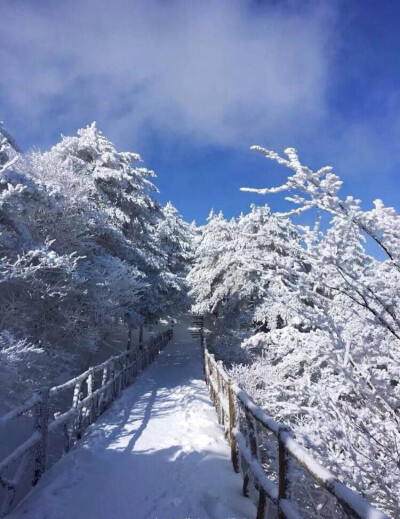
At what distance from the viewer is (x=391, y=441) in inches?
140

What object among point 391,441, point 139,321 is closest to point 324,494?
point 391,441

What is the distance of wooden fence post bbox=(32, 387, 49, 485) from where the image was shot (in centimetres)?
483

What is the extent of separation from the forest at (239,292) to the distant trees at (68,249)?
0.06 m

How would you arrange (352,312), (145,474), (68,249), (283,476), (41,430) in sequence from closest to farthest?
A: (283,476), (352,312), (41,430), (145,474), (68,249)

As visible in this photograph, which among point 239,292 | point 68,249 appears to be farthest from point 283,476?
point 239,292

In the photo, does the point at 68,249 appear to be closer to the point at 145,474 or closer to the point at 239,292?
the point at 145,474

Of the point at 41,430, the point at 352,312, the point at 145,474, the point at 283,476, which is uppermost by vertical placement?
the point at 352,312

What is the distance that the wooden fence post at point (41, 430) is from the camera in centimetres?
483

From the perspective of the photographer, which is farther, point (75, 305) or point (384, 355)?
point (75, 305)

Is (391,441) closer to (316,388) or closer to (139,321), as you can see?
(316,388)

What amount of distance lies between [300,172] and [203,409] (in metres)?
7.17

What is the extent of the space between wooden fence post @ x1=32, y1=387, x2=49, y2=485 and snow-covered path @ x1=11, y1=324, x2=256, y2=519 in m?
0.17

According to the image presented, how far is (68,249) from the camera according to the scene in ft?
38.0

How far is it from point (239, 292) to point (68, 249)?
10.0 m
